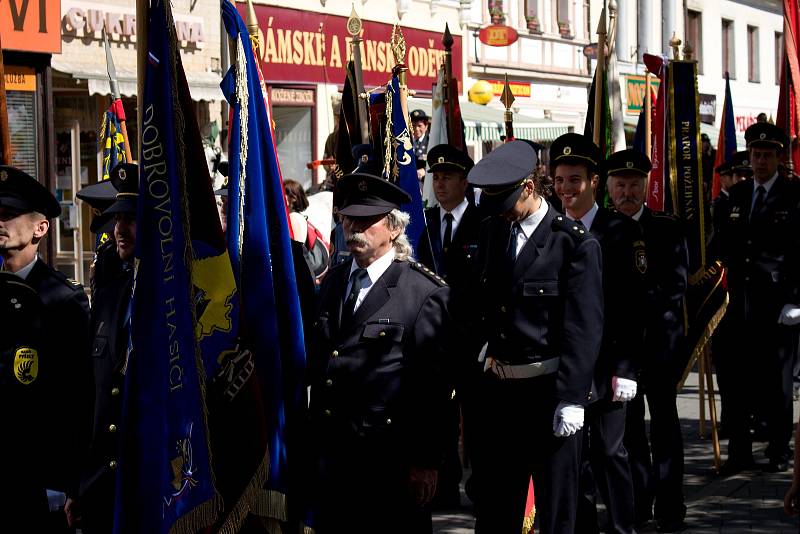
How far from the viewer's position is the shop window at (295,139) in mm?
22750

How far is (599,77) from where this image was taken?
949 cm

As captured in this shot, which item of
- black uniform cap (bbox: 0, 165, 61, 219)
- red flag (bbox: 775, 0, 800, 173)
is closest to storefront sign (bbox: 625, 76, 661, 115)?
red flag (bbox: 775, 0, 800, 173)

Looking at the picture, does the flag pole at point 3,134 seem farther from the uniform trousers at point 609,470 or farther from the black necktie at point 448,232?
the black necktie at point 448,232

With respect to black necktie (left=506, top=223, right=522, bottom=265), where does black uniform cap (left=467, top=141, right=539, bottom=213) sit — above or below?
above

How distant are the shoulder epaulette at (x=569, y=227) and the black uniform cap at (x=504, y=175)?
9.2 inches

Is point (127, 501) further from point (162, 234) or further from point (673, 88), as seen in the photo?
point (673, 88)

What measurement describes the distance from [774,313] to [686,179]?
3.76ft

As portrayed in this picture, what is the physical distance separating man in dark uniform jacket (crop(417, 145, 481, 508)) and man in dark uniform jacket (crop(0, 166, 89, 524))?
327 cm

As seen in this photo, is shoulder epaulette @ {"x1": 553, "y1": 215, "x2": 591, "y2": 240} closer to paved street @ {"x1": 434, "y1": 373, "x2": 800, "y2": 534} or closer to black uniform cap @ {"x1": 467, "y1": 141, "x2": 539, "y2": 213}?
black uniform cap @ {"x1": 467, "y1": 141, "x2": 539, "y2": 213}

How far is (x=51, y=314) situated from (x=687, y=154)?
537cm

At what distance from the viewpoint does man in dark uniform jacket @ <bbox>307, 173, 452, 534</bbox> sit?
5211mm

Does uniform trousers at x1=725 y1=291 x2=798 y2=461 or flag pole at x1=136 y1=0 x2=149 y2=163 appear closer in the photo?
flag pole at x1=136 y1=0 x2=149 y2=163

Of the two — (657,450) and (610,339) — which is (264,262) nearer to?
(610,339)

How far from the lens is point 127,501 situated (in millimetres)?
4695
